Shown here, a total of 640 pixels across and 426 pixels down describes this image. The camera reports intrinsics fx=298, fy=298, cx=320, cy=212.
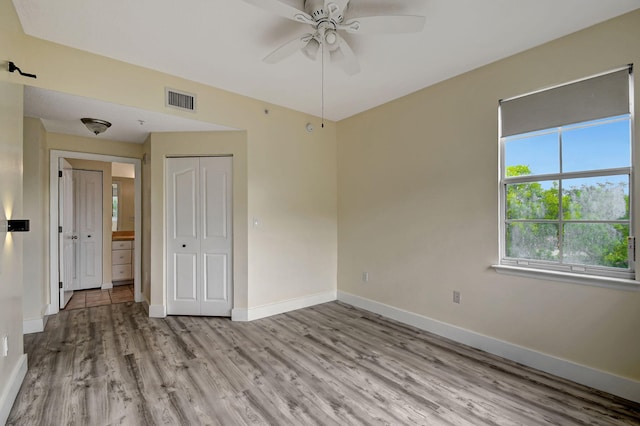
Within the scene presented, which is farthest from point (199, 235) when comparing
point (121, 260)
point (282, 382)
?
point (121, 260)

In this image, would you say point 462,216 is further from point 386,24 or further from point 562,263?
→ point 386,24

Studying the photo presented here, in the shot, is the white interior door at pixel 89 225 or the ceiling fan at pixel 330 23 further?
the white interior door at pixel 89 225

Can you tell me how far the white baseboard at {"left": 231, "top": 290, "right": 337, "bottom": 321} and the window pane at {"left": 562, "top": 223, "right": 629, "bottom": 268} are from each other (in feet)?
9.74

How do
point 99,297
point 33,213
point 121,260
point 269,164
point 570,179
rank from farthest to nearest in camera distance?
1. point 121,260
2. point 99,297
3. point 269,164
4. point 33,213
5. point 570,179

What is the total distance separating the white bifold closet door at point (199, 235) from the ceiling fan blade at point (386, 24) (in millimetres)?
2378

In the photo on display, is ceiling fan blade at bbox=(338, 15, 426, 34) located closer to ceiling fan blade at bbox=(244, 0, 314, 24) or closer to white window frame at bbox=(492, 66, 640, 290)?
ceiling fan blade at bbox=(244, 0, 314, 24)

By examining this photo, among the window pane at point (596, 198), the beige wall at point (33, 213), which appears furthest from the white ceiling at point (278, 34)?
the beige wall at point (33, 213)

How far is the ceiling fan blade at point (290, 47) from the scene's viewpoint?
2.17 m

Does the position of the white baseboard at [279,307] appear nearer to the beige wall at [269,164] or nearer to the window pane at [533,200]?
the beige wall at [269,164]

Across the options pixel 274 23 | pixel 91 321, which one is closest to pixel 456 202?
pixel 274 23

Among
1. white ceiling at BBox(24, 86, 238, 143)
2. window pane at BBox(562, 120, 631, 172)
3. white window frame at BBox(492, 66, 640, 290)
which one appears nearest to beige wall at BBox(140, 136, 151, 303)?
white ceiling at BBox(24, 86, 238, 143)

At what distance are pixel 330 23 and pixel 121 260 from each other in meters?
5.52

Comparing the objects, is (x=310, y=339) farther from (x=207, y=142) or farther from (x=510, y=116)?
(x=510, y=116)

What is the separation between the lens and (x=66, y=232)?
4.38m
